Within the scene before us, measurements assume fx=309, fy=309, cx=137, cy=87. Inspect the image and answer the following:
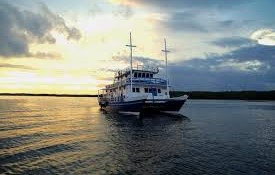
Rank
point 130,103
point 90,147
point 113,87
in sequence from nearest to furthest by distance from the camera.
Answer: point 90,147 < point 130,103 < point 113,87

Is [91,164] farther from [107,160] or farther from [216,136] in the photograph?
[216,136]

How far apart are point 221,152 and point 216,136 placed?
7491 mm

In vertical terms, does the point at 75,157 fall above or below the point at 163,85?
below

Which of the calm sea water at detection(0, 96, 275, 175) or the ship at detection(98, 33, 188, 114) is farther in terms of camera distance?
the ship at detection(98, 33, 188, 114)

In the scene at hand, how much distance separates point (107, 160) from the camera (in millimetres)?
17875

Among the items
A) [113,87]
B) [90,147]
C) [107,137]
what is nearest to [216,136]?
[107,137]

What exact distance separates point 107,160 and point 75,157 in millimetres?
2107

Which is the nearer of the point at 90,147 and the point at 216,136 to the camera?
the point at 90,147

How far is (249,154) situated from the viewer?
19.7 metres

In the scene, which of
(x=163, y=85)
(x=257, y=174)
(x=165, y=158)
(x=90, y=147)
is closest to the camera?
(x=257, y=174)

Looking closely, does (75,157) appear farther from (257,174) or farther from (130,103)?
(130,103)

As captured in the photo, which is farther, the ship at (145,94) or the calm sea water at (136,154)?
the ship at (145,94)

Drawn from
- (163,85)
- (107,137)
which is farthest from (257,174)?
(163,85)

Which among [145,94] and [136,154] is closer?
[136,154]
